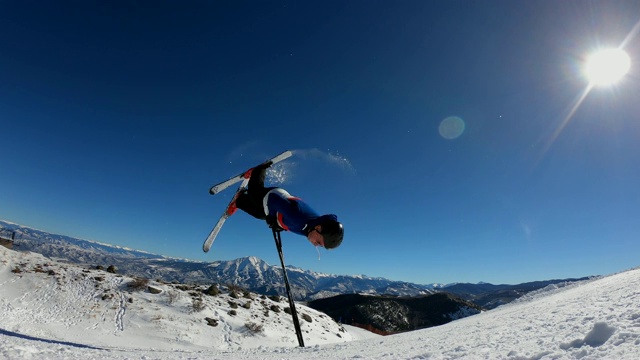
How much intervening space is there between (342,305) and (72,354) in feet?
577

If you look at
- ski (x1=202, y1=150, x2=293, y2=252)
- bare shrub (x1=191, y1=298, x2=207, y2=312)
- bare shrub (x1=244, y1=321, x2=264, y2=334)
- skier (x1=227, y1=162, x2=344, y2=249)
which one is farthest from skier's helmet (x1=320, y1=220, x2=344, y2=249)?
bare shrub (x1=191, y1=298, x2=207, y2=312)

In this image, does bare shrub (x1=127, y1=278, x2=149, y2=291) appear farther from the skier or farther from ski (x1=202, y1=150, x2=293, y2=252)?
the skier

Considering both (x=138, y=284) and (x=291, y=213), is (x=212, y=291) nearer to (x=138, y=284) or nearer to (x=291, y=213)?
(x=138, y=284)

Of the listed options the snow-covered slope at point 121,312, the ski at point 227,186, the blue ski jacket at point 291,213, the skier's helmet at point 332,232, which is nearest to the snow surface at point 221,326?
the snow-covered slope at point 121,312

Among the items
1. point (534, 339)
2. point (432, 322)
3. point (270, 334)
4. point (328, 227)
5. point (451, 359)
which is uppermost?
point (328, 227)

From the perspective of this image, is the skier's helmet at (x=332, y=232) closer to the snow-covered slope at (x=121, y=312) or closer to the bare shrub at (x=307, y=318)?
the snow-covered slope at (x=121, y=312)

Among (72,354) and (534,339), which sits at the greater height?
(534,339)

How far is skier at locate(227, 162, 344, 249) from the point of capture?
4938mm

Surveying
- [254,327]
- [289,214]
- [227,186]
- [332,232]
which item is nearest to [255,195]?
[289,214]

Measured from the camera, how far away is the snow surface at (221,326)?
405cm

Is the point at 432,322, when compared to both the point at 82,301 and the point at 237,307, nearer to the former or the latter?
the point at 237,307

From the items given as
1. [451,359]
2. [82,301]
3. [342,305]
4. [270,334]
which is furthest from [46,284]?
[342,305]

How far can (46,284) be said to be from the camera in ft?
89.9

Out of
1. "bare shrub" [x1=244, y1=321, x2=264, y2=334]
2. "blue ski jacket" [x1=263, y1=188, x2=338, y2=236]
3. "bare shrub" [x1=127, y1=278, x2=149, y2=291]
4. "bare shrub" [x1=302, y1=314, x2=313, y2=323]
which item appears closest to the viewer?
"blue ski jacket" [x1=263, y1=188, x2=338, y2=236]
